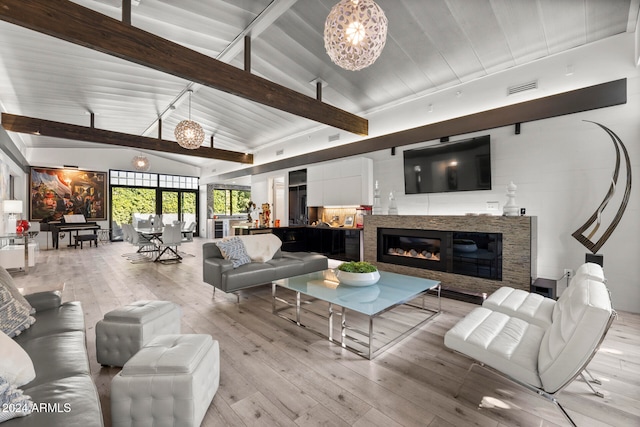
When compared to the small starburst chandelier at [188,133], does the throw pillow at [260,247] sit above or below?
below

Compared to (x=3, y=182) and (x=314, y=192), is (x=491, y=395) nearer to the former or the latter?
(x=314, y=192)

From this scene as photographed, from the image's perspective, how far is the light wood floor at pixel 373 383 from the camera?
5.53 ft

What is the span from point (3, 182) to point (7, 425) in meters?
8.40

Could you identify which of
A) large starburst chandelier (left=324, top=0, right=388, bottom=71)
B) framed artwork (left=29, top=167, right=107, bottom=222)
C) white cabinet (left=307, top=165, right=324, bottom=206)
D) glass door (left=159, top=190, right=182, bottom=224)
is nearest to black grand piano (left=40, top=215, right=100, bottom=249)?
framed artwork (left=29, top=167, right=107, bottom=222)

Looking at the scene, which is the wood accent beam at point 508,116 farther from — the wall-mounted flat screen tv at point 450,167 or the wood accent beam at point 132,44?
the wood accent beam at point 132,44

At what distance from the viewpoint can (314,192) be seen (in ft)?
22.9

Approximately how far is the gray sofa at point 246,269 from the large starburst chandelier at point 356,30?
2.83 meters

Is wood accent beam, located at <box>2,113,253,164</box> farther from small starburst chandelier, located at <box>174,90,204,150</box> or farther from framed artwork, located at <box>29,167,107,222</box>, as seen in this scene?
framed artwork, located at <box>29,167,107,222</box>

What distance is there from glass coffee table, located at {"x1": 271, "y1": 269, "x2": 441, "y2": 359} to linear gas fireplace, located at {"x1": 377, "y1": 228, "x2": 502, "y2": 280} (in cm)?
104

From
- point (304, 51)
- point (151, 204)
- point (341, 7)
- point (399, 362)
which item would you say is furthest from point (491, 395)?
point (151, 204)

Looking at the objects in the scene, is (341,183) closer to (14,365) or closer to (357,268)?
(357,268)

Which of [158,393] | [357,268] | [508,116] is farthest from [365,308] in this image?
[508,116]

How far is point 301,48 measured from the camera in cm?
383

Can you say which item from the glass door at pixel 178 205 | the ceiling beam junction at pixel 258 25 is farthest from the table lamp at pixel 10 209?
the ceiling beam junction at pixel 258 25
